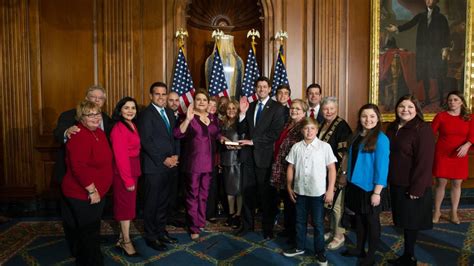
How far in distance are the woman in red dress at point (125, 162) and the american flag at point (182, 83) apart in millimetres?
1903

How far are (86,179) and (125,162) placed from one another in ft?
1.77

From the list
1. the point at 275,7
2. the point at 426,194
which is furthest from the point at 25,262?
the point at 275,7

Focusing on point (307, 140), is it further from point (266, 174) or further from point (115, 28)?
point (115, 28)

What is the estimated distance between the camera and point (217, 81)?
214 inches

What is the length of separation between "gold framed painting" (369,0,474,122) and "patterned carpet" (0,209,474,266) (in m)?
2.33

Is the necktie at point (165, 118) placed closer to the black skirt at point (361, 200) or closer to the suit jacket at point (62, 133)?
the suit jacket at point (62, 133)

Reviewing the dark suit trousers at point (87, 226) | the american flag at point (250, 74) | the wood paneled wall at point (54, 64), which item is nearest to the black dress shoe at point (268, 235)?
the dark suit trousers at point (87, 226)

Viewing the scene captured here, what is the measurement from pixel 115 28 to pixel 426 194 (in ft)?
15.5

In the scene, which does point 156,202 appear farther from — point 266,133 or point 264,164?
point 266,133

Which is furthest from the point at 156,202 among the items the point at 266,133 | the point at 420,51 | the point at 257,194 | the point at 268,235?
the point at 420,51

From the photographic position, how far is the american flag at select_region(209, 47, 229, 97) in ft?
Result: 17.8

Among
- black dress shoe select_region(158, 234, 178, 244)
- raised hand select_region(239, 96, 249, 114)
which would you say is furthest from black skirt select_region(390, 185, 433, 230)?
black dress shoe select_region(158, 234, 178, 244)

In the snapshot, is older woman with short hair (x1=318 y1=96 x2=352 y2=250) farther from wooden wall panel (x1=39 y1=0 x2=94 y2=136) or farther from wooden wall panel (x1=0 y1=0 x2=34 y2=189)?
wooden wall panel (x1=0 y1=0 x2=34 y2=189)

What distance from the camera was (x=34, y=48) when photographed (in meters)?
5.30
